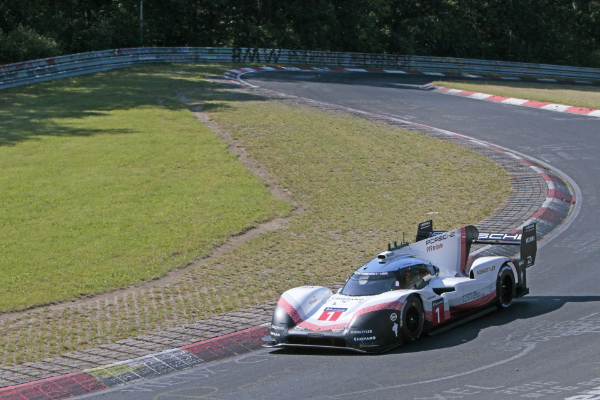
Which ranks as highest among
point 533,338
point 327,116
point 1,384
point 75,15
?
point 75,15

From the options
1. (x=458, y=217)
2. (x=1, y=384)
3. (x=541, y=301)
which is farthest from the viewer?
(x=458, y=217)

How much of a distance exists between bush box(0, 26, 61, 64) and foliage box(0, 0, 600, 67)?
279 centimetres

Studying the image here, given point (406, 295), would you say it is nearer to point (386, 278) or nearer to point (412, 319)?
point (412, 319)

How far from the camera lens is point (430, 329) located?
10.2 m

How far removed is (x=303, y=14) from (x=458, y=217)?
41.7m

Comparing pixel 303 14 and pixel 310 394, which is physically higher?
pixel 303 14

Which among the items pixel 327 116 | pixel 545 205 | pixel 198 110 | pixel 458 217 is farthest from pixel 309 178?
pixel 198 110

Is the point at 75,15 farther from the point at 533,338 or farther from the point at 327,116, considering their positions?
the point at 533,338

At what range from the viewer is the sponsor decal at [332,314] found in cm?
992

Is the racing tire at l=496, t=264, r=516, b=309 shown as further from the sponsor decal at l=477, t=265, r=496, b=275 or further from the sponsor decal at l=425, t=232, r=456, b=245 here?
the sponsor decal at l=425, t=232, r=456, b=245

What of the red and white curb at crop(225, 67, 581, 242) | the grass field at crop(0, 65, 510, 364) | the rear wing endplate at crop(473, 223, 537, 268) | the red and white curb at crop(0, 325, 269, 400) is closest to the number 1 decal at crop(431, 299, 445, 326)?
the rear wing endplate at crop(473, 223, 537, 268)

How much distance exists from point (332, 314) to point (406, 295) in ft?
3.64

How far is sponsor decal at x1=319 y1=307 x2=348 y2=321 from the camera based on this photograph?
391 inches

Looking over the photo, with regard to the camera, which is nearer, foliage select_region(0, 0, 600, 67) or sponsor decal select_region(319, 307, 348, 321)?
sponsor decal select_region(319, 307, 348, 321)
